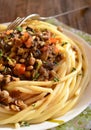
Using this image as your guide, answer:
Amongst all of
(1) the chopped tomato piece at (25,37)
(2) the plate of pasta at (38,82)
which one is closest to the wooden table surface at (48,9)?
(2) the plate of pasta at (38,82)

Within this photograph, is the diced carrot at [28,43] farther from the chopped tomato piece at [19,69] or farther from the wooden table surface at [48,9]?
the wooden table surface at [48,9]

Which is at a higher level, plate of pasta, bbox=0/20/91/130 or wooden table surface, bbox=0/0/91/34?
wooden table surface, bbox=0/0/91/34

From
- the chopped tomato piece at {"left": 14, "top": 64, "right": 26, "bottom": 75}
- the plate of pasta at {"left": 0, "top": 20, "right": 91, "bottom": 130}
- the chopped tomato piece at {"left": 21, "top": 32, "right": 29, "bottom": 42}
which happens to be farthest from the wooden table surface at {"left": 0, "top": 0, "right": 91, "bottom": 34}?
the chopped tomato piece at {"left": 14, "top": 64, "right": 26, "bottom": 75}

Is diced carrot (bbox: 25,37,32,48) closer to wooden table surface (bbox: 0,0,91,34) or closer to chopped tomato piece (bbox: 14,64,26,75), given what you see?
chopped tomato piece (bbox: 14,64,26,75)

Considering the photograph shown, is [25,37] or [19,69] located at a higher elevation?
[25,37]

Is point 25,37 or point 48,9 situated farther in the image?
point 48,9

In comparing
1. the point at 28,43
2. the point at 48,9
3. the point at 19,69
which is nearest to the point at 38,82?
the point at 19,69

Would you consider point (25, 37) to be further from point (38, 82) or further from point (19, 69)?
point (38, 82)
